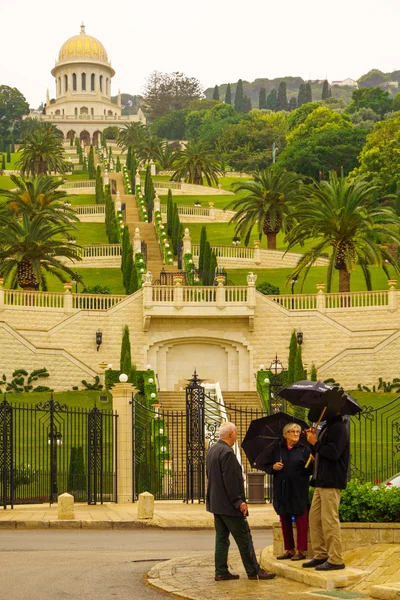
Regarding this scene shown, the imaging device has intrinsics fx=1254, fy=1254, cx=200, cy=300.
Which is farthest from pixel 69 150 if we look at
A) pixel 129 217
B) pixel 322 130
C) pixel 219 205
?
pixel 129 217

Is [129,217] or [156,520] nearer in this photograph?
[156,520]

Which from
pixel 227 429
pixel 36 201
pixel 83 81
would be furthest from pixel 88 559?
pixel 83 81

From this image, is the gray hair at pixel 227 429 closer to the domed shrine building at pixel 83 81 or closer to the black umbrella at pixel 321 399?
the black umbrella at pixel 321 399

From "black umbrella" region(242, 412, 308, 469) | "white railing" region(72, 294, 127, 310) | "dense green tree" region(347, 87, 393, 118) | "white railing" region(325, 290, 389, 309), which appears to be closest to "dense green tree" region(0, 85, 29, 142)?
"dense green tree" region(347, 87, 393, 118)

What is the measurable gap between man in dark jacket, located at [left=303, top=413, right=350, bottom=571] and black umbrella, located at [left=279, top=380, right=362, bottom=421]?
0.57ft

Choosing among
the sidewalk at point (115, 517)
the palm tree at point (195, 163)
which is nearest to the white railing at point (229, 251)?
the palm tree at point (195, 163)

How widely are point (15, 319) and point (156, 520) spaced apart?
26.5m

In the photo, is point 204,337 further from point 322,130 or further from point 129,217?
point 322,130

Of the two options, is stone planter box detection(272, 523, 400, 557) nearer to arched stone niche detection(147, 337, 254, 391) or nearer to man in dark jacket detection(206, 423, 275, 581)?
man in dark jacket detection(206, 423, 275, 581)

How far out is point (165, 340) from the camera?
170 ft

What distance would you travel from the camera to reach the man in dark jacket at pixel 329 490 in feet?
49.7

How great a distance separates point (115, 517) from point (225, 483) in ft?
31.5

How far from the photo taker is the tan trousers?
15.1m

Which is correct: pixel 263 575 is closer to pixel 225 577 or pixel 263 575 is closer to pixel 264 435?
pixel 225 577
